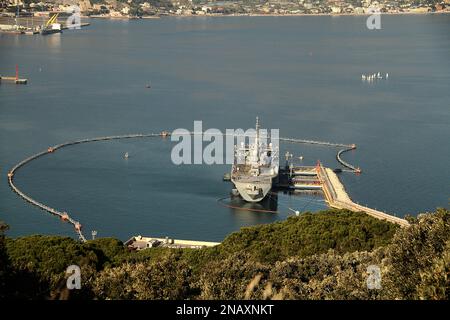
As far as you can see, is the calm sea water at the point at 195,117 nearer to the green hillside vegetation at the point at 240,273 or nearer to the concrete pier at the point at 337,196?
the concrete pier at the point at 337,196

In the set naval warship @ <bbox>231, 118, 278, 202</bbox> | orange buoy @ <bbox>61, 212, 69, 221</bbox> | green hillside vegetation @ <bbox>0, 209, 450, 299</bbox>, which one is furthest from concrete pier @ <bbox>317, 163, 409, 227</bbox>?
green hillside vegetation @ <bbox>0, 209, 450, 299</bbox>

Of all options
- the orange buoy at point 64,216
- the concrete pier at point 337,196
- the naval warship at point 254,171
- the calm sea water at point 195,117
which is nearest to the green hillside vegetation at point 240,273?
the calm sea water at point 195,117

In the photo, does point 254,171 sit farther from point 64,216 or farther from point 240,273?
point 240,273

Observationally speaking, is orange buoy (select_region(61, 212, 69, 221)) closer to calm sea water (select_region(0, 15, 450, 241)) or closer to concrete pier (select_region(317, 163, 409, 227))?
calm sea water (select_region(0, 15, 450, 241))

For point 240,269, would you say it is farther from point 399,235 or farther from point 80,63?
point 80,63
